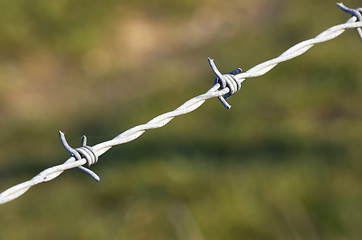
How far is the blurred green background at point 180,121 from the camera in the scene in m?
3.24

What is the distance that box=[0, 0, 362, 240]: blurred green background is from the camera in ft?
10.6

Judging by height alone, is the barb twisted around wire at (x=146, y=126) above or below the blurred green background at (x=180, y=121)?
below

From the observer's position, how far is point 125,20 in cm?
678

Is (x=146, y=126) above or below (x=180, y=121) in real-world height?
below

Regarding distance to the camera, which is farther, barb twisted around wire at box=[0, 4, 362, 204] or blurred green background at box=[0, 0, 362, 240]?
blurred green background at box=[0, 0, 362, 240]

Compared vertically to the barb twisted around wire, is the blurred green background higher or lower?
higher

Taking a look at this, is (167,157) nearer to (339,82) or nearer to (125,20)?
(339,82)

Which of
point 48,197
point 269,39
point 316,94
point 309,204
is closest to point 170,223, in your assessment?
point 309,204

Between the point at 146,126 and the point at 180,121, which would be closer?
the point at 146,126

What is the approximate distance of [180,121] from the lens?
Answer: 15.0 ft

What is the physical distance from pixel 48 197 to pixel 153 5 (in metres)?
3.84

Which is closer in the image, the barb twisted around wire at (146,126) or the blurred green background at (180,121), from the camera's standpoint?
the barb twisted around wire at (146,126)

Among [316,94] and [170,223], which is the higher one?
[316,94]

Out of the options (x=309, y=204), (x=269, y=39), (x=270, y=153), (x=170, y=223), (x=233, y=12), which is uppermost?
(x=233, y=12)
